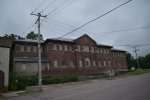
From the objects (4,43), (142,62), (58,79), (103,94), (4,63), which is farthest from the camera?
(142,62)

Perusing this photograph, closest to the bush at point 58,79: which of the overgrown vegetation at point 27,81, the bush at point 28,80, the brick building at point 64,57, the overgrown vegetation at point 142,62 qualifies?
the overgrown vegetation at point 27,81

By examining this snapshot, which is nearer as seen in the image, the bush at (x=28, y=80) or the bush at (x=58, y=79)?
the bush at (x=28, y=80)

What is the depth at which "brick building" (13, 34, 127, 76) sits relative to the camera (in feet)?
113

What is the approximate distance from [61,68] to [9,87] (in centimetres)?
1668

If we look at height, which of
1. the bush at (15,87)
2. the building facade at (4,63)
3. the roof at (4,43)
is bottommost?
the bush at (15,87)

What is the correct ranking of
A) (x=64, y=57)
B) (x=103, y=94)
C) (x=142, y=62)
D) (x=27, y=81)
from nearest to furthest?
1. (x=103, y=94)
2. (x=27, y=81)
3. (x=64, y=57)
4. (x=142, y=62)

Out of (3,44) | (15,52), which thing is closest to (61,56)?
(15,52)

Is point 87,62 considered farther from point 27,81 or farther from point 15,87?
point 15,87

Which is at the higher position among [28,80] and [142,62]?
[142,62]

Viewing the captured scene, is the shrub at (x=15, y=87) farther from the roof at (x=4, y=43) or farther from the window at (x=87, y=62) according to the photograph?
the window at (x=87, y=62)

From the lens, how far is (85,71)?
4269 cm

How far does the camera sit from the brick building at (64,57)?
1356 inches

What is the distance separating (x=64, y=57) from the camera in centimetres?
3994

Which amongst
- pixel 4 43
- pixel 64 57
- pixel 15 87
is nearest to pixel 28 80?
pixel 15 87
